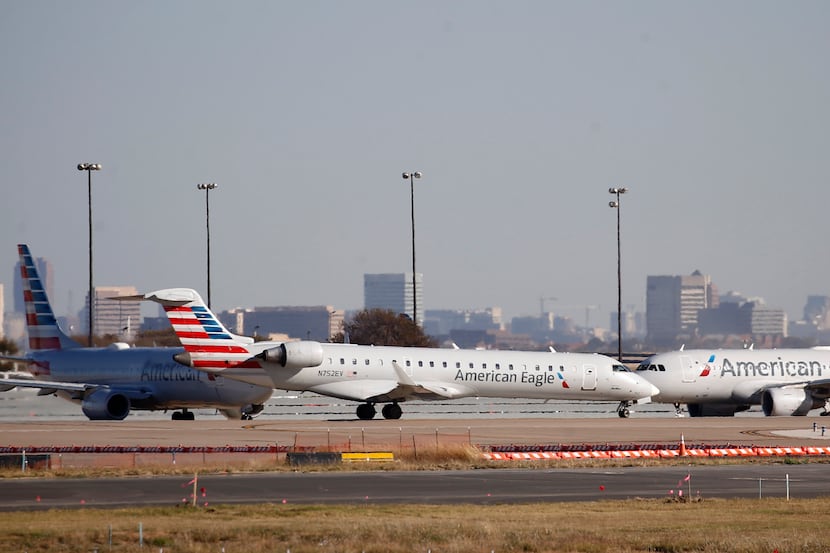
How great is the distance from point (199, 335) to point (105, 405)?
282 inches

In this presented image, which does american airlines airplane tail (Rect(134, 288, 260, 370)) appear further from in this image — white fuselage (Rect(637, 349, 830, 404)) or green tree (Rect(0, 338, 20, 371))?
green tree (Rect(0, 338, 20, 371))

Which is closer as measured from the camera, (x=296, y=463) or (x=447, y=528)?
(x=447, y=528)

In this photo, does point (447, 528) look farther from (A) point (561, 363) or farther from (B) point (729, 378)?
(B) point (729, 378)

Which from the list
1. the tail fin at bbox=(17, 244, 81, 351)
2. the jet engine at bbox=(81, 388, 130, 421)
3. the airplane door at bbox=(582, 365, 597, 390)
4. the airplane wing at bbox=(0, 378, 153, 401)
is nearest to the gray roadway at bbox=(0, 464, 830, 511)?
the airplane door at bbox=(582, 365, 597, 390)

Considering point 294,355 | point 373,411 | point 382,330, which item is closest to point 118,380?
point 294,355

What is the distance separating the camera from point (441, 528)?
2516 centimetres

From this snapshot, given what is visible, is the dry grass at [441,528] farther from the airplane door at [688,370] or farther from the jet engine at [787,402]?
the jet engine at [787,402]

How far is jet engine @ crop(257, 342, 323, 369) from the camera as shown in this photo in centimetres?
5697

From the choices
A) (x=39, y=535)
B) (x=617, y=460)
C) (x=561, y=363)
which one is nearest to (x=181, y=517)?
(x=39, y=535)

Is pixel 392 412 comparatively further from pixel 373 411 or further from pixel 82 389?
pixel 82 389

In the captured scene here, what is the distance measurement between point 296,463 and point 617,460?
31.4 feet

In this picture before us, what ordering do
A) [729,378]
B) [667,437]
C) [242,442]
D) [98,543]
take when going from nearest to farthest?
1. [98,543]
2. [242,442]
3. [667,437]
4. [729,378]

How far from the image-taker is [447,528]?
2517 centimetres

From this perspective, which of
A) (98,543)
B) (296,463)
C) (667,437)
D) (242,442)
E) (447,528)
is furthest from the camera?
(667,437)
